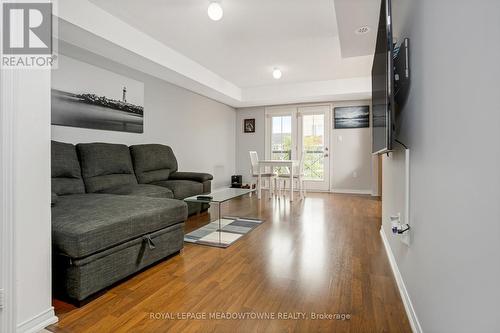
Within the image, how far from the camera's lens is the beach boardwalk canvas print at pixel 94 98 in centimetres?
298

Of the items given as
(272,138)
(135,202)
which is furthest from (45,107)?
(272,138)

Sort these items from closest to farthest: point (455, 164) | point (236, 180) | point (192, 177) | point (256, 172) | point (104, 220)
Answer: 1. point (455, 164)
2. point (104, 220)
3. point (192, 177)
4. point (256, 172)
5. point (236, 180)

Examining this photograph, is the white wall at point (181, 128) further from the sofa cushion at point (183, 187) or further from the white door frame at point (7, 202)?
the white door frame at point (7, 202)

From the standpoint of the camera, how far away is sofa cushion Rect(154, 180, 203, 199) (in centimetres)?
343

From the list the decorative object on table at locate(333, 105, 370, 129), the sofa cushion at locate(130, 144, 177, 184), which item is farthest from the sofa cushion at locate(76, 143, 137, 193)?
the decorative object on table at locate(333, 105, 370, 129)

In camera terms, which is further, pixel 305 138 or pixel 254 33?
pixel 305 138

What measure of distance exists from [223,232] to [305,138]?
161 inches

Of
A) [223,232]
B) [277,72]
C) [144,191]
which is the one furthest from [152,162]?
[277,72]

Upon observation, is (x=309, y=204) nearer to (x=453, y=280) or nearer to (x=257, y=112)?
(x=257, y=112)

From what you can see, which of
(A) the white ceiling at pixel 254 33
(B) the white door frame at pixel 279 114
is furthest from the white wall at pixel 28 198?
(B) the white door frame at pixel 279 114

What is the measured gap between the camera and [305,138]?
6.48 m

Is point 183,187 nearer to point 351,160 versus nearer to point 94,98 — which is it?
point 94,98

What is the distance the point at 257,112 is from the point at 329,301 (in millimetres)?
5731

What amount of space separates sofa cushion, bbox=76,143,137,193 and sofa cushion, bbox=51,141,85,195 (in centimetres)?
8
